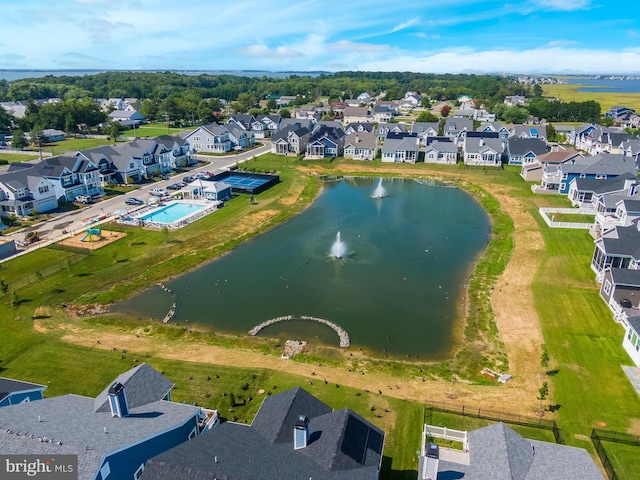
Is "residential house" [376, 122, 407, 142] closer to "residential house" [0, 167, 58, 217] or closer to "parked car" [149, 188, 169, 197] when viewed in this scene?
"parked car" [149, 188, 169, 197]

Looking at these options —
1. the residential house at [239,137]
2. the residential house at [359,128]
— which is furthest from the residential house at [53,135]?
the residential house at [359,128]

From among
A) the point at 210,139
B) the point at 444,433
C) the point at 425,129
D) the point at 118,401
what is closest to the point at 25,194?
the point at 210,139

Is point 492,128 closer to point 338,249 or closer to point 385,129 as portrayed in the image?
point 385,129

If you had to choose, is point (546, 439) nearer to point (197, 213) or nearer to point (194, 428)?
point (194, 428)

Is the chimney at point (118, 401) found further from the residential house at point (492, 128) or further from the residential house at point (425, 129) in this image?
the residential house at point (492, 128)

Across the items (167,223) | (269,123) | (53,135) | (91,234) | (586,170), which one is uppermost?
(269,123)
